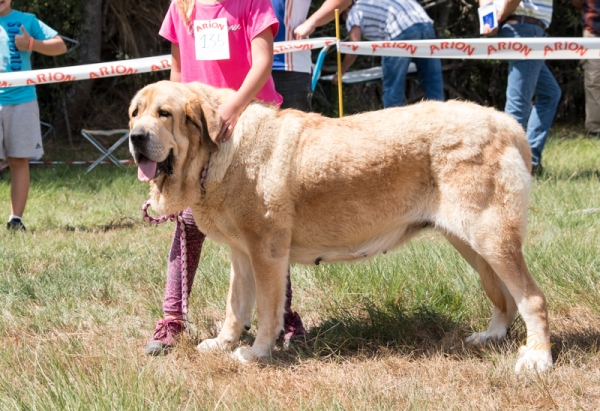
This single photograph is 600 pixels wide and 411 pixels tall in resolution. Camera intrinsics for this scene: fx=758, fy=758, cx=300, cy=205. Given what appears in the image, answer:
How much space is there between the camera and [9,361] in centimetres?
335

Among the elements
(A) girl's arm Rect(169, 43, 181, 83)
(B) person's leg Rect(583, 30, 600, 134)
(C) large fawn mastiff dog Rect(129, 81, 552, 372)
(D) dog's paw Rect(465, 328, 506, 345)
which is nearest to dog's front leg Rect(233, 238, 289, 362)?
(C) large fawn mastiff dog Rect(129, 81, 552, 372)

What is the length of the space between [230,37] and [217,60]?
141 millimetres

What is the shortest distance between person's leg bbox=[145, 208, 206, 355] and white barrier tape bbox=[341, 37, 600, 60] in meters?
3.59

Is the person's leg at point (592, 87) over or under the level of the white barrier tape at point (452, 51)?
under

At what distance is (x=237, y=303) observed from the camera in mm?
3797

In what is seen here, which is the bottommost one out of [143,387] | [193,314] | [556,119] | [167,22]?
[556,119]

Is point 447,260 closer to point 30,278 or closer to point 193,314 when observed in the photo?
point 193,314

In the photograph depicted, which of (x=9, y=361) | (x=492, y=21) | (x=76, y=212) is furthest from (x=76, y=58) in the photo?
(x=9, y=361)

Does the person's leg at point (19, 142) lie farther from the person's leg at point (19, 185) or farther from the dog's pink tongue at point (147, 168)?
the dog's pink tongue at point (147, 168)

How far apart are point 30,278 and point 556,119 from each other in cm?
1101

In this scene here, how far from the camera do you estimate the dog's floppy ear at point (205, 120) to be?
133 inches

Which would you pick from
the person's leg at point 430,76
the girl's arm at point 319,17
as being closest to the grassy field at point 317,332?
the girl's arm at point 319,17

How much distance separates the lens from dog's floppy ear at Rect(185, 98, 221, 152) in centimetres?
339

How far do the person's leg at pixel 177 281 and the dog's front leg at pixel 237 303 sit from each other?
0.17 meters
